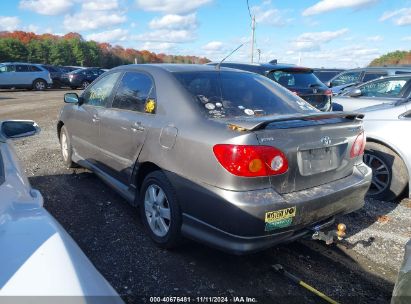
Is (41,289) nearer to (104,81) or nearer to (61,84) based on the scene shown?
(104,81)

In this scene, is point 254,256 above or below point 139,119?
below

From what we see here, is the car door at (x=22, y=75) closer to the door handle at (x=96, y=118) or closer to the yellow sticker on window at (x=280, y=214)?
the door handle at (x=96, y=118)

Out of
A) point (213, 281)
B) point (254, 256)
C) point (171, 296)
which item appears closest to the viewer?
point (171, 296)

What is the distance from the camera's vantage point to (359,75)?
11578 millimetres

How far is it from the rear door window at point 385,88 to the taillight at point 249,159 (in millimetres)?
4093

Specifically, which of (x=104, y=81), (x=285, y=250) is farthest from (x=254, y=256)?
(x=104, y=81)

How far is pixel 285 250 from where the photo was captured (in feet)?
11.4

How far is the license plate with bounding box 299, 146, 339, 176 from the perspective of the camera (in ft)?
9.49

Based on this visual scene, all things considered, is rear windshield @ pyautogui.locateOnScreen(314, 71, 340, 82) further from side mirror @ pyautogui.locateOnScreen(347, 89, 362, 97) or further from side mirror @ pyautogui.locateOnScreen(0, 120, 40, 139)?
side mirror @ pyautogui.locateOnScreen(0, 120, 40, 139)

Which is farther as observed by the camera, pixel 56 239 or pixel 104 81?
pixel 104 81

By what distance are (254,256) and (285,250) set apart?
328mm

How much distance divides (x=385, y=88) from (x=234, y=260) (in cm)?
458

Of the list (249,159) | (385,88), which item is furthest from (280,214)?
(385,88)

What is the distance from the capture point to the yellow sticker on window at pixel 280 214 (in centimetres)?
266
